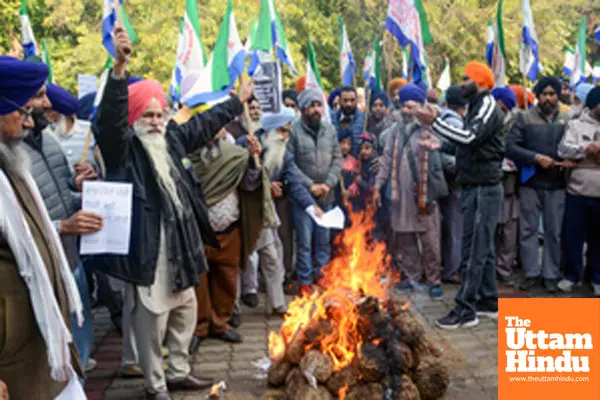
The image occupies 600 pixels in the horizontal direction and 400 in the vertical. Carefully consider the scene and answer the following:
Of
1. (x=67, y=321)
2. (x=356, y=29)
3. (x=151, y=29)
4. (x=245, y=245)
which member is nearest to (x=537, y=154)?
(x=245, y=245)

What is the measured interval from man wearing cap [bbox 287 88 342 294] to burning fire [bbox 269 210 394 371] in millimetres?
1921

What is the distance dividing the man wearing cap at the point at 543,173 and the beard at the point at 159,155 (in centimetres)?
493

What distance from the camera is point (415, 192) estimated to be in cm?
800

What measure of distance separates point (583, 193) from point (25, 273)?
22.2 ft

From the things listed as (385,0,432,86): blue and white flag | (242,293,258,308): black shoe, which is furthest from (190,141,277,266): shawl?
(385,0,432,86): blue and white flag

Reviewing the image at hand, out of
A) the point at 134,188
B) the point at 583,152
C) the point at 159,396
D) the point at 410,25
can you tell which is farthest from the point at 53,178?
the point at 583,152

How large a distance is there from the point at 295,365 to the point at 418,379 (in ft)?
3.04

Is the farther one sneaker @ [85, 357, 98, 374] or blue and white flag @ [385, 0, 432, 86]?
blue and white flag @ [385, 0, 432, 86]

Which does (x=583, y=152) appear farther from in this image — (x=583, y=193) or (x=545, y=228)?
(x=545, y=228)

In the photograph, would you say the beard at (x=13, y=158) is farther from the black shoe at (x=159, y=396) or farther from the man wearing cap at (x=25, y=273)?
the black shoe at (x=159, y=396)

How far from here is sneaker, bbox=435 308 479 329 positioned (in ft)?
21.6

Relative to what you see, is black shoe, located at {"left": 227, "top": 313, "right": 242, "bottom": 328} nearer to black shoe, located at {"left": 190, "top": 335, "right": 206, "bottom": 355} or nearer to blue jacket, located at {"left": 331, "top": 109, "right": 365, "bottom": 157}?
black shoe, located at {"left": 190, "top": 335, "right": 206, "bottom": 355}

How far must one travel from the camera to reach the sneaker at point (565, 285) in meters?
8.05

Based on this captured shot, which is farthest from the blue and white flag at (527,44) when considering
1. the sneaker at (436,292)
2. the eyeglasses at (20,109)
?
the eyeglasses at (20,109)
